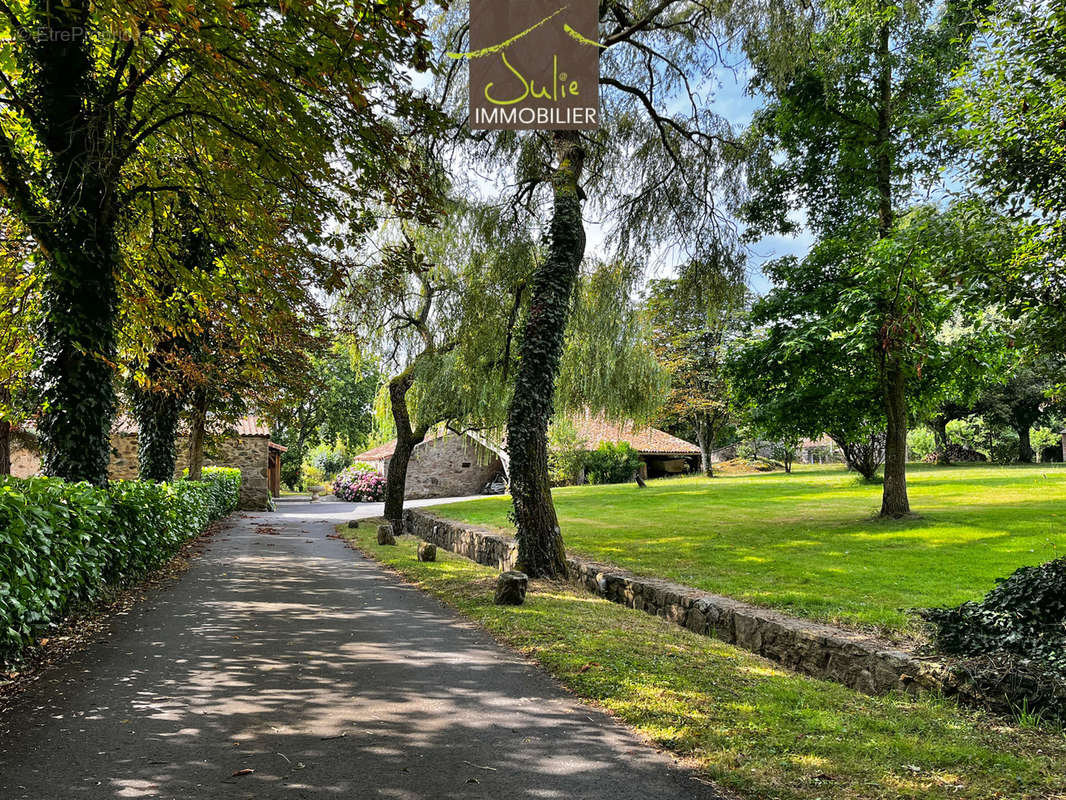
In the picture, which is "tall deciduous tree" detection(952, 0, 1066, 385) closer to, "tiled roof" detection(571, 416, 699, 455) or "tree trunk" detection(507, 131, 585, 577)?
"tree trunk" detection(507, 131, 585, 577)

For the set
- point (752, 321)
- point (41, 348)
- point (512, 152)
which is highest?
point (512, 152)

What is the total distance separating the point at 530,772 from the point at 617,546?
8.63 meters

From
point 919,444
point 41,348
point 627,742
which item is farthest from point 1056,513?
point 919,444

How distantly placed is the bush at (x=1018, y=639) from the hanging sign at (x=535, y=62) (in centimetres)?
722

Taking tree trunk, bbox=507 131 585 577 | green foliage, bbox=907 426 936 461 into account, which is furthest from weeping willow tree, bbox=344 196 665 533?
green foliage, bbox=907 426 936 461

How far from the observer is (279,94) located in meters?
5.38

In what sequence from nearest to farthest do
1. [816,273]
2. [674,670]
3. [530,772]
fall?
[530,772]
[674,670]
[816,273]

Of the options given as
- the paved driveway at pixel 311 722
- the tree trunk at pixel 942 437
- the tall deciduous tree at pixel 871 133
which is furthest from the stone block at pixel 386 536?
the tree trunk at pixel 942 437

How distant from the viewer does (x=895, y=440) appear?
1242 centimetres

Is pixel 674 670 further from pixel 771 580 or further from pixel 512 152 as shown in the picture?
pixel 512 152

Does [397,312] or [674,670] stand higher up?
[397,312]

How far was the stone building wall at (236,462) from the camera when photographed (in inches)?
1025

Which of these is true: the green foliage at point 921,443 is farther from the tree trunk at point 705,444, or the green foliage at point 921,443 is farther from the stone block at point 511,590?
the stone block at point 511,590

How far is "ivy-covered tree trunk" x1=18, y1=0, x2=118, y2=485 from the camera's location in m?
7.33
